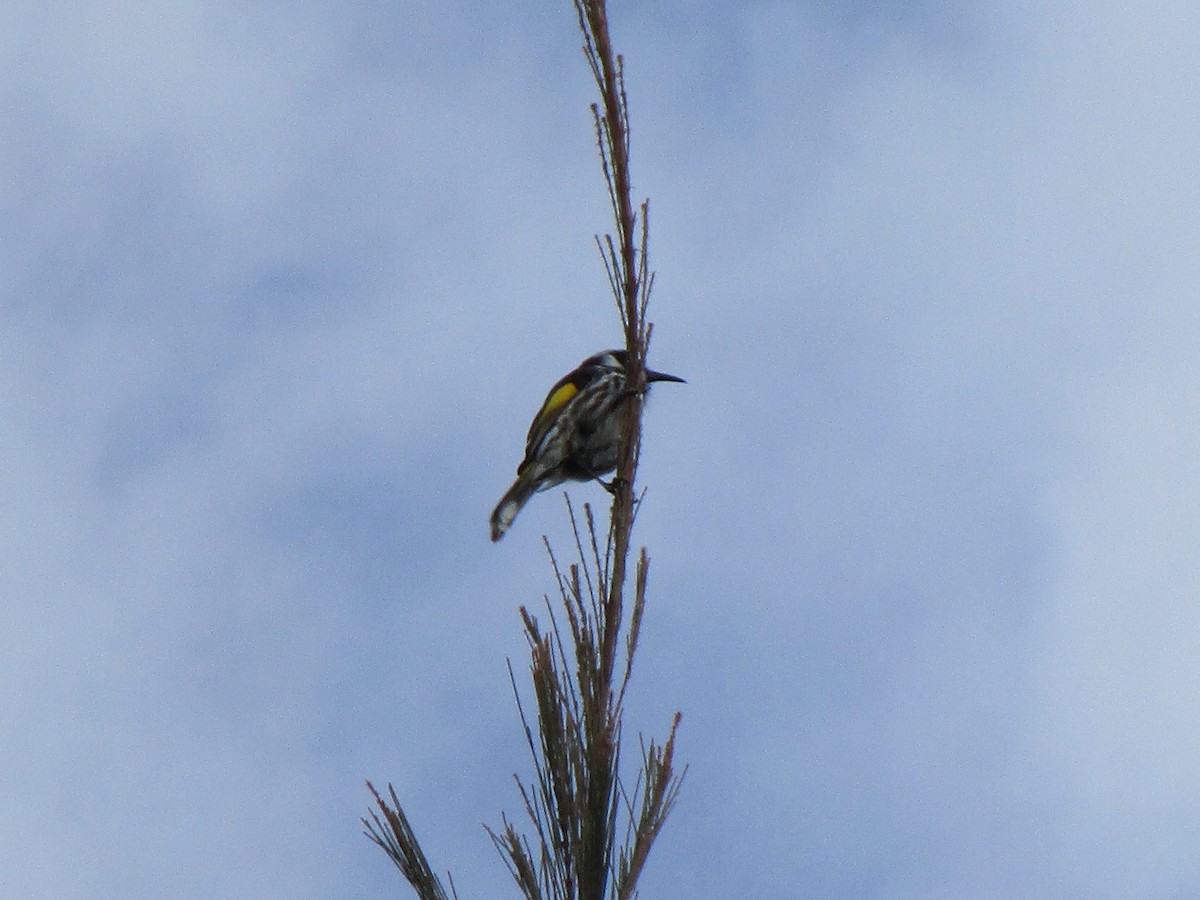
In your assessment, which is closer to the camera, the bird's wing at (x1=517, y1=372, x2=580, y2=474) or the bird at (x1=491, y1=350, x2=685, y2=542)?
the bird at (x1=491, y1=350, x2=685, y2=542)

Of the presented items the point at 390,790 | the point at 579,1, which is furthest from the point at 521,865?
the point at 579,1

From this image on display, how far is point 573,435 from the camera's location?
5.72 m

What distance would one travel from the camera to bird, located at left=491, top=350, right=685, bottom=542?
222 inches

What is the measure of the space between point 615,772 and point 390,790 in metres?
0.57

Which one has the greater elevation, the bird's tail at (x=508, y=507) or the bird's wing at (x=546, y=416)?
the bird's wing at (x=546, y=416)

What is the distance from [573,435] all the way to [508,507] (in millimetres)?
637

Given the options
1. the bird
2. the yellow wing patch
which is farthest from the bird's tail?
the yellow wing patch

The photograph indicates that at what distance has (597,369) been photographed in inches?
247

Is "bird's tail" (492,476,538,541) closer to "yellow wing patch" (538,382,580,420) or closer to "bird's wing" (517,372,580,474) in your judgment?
"bird's wing" (517,372,580,474)

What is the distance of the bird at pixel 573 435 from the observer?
5.64 metres

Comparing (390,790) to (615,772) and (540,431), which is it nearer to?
(615,772)

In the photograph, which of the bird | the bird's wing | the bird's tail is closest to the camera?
the bird

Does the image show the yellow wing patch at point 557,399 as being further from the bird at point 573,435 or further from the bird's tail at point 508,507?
the bird's tail at point 508,507

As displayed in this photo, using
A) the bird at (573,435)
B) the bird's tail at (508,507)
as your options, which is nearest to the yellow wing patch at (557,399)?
the bird at (573,435)
